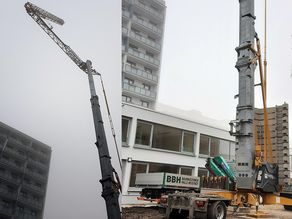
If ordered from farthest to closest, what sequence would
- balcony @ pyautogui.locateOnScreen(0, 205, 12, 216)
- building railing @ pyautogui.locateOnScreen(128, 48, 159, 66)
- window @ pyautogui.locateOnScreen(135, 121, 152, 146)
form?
building railing @ pyautogui.locateOnScreen(128, 48, 159, 66)
window @ pyautogui.locateOnScreen(135, 121, 152, 146)
balcony @ pyautogui.locateOnScreen(0, 205, 12, 216)

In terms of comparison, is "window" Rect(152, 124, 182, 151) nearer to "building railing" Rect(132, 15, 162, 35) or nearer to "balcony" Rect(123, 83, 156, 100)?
"balcony" Rect(123, 83, 156, 100)

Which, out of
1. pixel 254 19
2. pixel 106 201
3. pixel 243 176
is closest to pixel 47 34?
pixel 106 201

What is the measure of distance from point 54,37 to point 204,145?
1538cm

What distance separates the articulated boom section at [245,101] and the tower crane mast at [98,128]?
6.50 metres

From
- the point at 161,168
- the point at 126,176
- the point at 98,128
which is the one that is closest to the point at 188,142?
the point at 161,168

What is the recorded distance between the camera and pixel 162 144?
1472 centimetres

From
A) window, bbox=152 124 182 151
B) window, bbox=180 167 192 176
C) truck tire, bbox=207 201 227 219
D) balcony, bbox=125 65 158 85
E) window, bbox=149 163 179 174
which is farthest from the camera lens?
balcony, bbox=125 65 158 85

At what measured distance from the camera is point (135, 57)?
100ft

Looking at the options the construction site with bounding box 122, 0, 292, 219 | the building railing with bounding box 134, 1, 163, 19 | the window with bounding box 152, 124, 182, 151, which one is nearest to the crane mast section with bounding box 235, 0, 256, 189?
the construction site with bounding box 122, 0, 292, 219

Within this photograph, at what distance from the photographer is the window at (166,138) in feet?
→ 47.2

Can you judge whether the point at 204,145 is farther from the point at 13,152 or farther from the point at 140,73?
the point at 13,152

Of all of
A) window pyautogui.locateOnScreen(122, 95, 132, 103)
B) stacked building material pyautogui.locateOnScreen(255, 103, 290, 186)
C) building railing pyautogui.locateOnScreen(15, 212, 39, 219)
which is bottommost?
building railing pyautogui.locateOnScreen(15, 212, 39, 219)

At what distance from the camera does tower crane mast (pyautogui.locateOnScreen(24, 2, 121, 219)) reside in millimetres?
2189

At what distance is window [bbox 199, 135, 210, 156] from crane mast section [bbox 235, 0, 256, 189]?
8.30 metres
